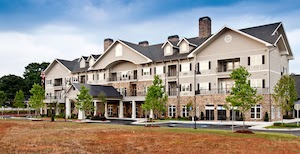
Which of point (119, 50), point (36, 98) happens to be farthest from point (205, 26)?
point (36, 98)

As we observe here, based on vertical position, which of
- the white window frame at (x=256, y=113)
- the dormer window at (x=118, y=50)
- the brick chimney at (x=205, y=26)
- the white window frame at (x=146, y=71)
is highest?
the brick chimney at (x=205, y=26)

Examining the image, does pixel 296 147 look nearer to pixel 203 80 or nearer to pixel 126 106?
pixel 203 80

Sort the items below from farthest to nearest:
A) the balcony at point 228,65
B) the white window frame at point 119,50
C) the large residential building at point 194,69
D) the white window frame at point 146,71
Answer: the white window frame at point 119,50 < the white window frame at point 146,71 < the balcony at point 228,65 < the large residential building at point 194,69

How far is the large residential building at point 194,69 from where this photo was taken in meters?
39.4

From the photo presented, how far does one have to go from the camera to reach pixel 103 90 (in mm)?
50562

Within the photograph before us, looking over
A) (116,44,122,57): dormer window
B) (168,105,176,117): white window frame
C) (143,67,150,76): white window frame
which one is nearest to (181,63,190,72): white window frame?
(168,105,176,117): white window frame

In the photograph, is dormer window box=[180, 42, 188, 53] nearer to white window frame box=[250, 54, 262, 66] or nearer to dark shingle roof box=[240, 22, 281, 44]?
dark shingle roof box=[240, 22, 281, 44]

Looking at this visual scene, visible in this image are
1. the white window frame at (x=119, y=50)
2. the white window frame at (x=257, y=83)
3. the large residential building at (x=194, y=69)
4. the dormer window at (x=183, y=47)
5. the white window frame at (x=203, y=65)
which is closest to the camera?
the white window frame at (x=257, y=83)

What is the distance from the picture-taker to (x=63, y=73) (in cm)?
6266

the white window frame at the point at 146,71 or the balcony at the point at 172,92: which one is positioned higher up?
the white window frame at the point at 146,71

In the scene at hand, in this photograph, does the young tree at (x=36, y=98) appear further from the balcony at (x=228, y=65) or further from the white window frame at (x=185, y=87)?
the balcony at (x=228, y=65)

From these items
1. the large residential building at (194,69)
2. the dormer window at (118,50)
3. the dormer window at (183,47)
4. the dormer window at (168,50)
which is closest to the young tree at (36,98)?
the large residential building at (194,69)

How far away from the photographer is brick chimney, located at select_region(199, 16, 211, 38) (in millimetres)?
48094

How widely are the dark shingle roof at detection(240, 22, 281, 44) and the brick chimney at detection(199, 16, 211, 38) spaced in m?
6.67
